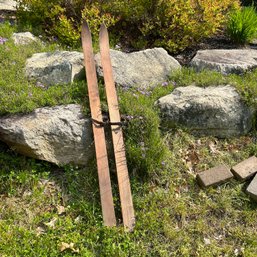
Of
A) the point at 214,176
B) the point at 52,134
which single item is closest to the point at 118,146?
the point at 52,134

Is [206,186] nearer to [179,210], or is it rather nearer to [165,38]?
[179,210]

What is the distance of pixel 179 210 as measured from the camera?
3.14m

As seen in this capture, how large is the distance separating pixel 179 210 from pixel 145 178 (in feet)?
1.50

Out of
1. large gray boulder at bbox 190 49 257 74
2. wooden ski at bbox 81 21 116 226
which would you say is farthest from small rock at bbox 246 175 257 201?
large gray boulder at bbox 190 49 257 74

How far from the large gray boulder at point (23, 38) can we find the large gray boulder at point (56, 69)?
19.4 inches

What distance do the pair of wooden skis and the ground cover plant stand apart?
9 centimetres

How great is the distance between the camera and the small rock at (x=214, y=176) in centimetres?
332

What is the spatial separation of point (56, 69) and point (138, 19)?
1.80m

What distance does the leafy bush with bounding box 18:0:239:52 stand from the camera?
183 inches

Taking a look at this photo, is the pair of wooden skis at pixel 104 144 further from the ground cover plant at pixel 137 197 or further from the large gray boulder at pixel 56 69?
the large gray boulder at pixel 56 69

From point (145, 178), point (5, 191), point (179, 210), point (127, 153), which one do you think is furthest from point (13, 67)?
point (179, 210)

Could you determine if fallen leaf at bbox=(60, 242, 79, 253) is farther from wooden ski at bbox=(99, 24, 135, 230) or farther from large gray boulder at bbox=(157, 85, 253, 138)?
large gray boulder at bbox=(157, 85, 253, 138)

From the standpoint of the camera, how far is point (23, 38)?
175 inches

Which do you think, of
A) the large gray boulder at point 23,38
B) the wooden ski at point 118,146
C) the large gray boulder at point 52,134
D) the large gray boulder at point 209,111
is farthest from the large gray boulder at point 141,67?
the large gray boulder at point 23,38
